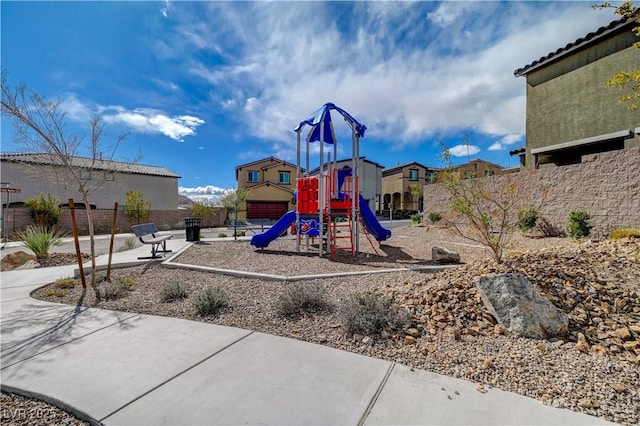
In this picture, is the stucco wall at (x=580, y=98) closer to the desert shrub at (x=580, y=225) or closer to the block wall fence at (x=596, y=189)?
the block wall fence at (x=596, y=189)

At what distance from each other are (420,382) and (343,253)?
7.05 m

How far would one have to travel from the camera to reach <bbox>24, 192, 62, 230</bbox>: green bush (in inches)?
719

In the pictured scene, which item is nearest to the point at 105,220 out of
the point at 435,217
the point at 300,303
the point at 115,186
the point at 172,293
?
the point at 115,186

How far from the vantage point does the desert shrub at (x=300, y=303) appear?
416cm

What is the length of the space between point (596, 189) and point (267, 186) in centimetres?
2980

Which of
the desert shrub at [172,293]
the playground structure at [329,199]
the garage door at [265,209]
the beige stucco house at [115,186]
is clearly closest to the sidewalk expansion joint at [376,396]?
the desert shrub at [172,293]

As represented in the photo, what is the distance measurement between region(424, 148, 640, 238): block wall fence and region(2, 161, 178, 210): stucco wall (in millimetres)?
21598

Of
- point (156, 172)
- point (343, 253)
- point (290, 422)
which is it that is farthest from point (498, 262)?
point (156, 172)

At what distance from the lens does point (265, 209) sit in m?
35.2

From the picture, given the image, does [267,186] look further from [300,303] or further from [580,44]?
[300,303]

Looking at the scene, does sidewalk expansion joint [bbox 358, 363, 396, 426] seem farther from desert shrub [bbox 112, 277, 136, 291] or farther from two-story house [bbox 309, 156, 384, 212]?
two-story house [bbox 309, 156, 384, 212]

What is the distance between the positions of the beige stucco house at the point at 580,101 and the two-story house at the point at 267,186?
78.3 feet

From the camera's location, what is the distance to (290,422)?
2.10m

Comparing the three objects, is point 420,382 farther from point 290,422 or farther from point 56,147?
point 56,147
